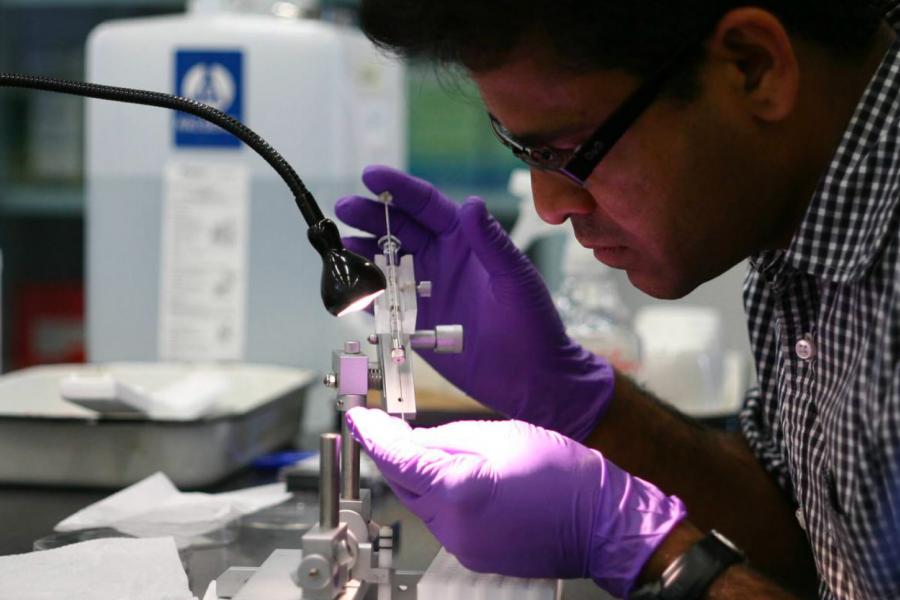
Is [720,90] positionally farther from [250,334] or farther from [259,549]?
[250,334]

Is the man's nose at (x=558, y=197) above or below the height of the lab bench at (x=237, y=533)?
above

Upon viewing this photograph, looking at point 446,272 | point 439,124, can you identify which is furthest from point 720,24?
point 439,124

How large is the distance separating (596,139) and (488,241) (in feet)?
1.10

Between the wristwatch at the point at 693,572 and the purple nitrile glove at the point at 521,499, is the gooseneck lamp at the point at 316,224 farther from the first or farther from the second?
the wristwatch at the point at 693,572

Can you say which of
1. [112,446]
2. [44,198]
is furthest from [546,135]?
[44,198]

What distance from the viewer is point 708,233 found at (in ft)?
3.36

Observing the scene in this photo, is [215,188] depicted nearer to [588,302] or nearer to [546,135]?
[588,302]

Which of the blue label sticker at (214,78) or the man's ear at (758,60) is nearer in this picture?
the man's ear at (758,60)

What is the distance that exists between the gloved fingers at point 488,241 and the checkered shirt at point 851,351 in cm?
31

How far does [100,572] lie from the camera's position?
3.39 feet

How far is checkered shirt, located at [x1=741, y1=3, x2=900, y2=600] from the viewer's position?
871mm

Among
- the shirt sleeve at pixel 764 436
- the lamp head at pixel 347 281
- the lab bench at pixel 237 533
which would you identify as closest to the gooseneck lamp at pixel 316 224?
the lamp head at pixel 347 281

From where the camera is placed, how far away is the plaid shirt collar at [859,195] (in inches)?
36.0

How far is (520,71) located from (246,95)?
1.23m
